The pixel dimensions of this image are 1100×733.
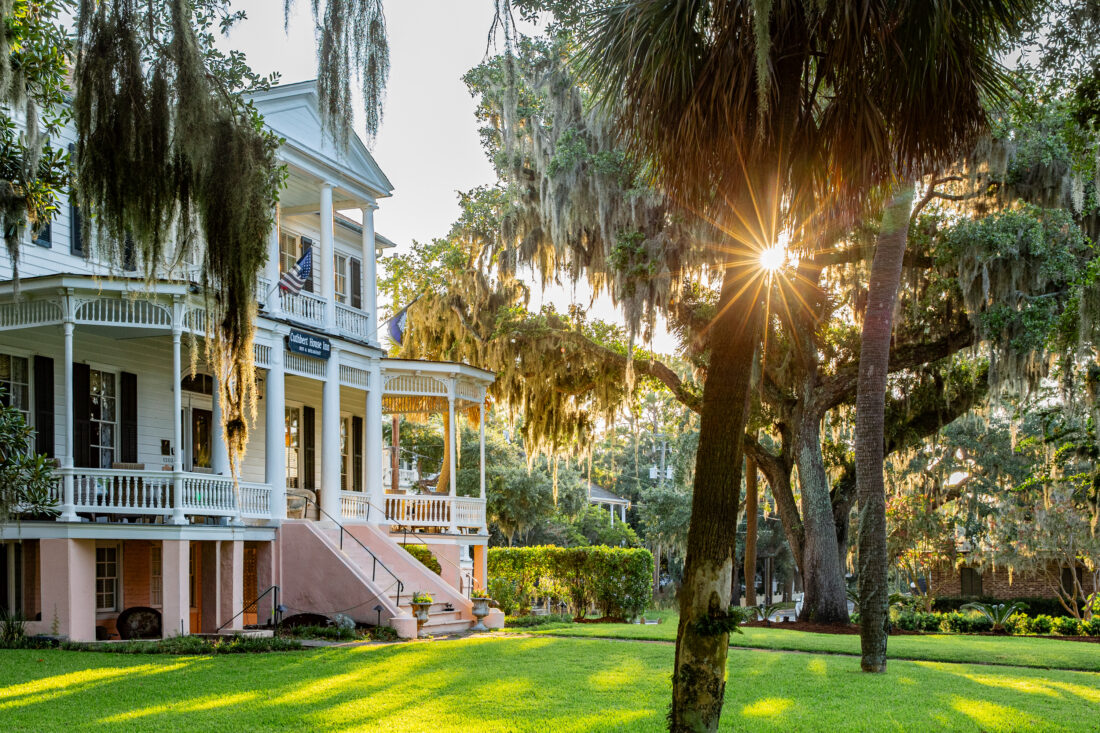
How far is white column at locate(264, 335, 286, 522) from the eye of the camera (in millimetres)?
17188

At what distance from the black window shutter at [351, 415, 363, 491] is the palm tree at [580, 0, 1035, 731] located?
16626 mm

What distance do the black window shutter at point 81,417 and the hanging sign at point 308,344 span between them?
10.9ft

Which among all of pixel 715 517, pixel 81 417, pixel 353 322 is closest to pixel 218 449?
pixel 81 417

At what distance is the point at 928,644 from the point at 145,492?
11801 mm

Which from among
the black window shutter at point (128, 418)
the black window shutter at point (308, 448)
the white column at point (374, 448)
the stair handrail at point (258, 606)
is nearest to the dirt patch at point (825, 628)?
the white column at point (374, 448)

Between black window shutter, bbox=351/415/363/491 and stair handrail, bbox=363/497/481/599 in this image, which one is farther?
black window shutter, bbox=351/415/363/491

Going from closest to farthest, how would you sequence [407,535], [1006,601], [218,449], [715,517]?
[715,517] → [218,449] → [407,535] → [1006,601]

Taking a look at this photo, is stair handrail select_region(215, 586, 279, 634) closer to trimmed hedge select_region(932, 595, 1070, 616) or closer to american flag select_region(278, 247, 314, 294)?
american flag select_region(278, 247, 314, 294)

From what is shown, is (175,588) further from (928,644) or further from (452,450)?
(928,644)

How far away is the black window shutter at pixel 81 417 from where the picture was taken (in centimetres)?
1569

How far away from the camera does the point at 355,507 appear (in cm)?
1978

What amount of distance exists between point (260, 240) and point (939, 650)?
36.2 feet

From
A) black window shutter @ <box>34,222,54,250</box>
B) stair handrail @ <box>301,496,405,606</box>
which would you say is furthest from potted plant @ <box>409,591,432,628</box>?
black window shutter @ <box>34,222,54,250</box>

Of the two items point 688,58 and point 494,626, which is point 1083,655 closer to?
point 494,626
